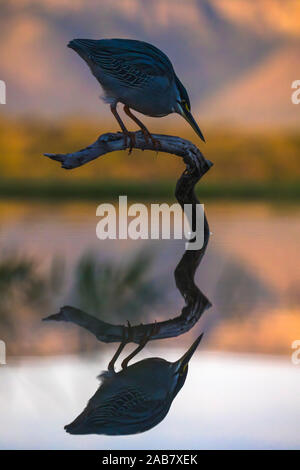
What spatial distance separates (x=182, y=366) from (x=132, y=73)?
2833 mm

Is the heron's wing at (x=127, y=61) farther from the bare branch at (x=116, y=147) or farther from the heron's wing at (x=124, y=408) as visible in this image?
the heron's wing at (x=124, y=408)

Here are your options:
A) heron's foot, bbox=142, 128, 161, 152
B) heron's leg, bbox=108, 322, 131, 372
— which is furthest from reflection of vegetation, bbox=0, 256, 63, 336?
heron's foot, bbox=142, 128, 161, 152

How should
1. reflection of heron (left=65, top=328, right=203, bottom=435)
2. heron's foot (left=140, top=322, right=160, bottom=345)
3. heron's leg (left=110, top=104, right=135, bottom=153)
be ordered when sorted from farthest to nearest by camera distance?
heron's leg (left=110, top=104, right=135, bottom=153) → heron's foot (left=140, top=322, right=160, bottom=345) → reflection of heron (left=65, top=328, right=203, bottom=435)

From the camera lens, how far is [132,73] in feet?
15.7

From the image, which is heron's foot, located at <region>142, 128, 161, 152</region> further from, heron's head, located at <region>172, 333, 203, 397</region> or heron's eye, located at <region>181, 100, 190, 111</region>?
heron's head, located at <region>172, 333, 203, 397</region>

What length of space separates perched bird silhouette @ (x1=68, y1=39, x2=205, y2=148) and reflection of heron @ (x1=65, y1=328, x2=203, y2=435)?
9.00ft

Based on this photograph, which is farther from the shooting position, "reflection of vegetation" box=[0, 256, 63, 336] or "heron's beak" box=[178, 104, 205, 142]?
"heron's beak" box=[178, 104, 205, 142]

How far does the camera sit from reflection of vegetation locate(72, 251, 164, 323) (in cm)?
380

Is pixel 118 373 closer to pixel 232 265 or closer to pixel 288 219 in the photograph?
pixel 232 265

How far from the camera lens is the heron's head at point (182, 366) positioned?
2.49 meters

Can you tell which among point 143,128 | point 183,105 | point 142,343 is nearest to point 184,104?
point 183,105

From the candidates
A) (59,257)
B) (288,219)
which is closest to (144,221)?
(288,219)

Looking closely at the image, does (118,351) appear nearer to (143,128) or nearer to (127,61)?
(127,61)

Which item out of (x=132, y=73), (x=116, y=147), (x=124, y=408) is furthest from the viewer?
(x=116, y=147)
